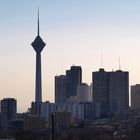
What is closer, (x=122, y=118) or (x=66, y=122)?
(x=66, y=122)

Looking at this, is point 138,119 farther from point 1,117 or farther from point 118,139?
point 118,139

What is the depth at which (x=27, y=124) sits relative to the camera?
535 feet

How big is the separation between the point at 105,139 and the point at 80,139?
170 inches

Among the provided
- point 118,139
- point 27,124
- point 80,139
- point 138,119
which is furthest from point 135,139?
point 138,119

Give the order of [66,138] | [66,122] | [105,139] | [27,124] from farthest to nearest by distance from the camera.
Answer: [66,122]
[27,124]
[105,139]
[66,138]

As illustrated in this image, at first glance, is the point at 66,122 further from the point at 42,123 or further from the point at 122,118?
the point at 122,118

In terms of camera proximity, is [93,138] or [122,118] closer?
[93,138]

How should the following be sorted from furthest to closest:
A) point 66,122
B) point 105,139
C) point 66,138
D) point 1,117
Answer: point 1,117
point 66,122
point 105,139
point 66,138

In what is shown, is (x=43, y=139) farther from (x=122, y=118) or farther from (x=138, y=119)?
(x=122, y=118)

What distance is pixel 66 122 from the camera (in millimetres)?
175375

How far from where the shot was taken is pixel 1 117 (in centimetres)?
19638

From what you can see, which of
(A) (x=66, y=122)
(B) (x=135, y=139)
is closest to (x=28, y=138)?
(B) (x=135, y=139)

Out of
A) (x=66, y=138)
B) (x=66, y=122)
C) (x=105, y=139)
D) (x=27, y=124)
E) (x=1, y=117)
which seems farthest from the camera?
(x=1, y=117)

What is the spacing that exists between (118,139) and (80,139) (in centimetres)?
645
